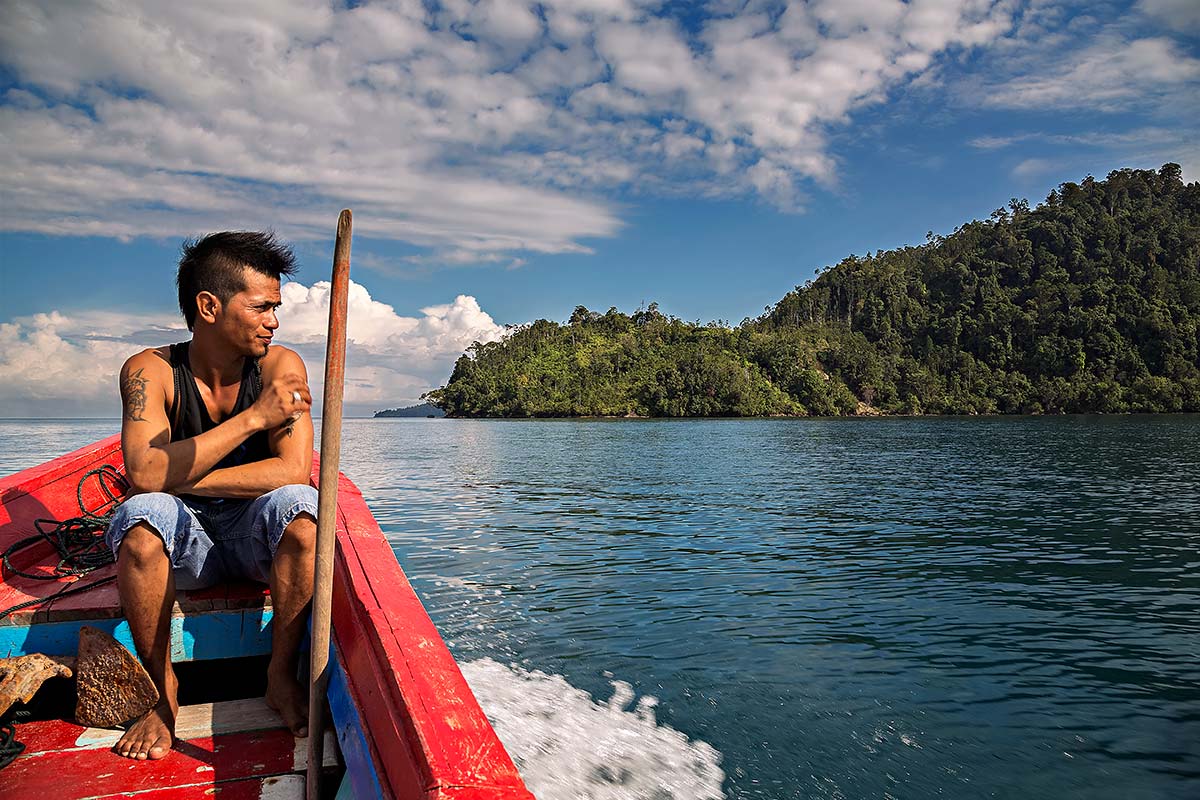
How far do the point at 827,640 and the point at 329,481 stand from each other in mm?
5816

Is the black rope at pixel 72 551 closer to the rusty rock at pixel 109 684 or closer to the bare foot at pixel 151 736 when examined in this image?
the rusty rock at pixel 109 684

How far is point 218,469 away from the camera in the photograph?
281 cm

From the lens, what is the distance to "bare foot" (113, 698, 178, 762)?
243 cm

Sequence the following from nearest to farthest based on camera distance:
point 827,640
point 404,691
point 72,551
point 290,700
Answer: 1. point 404,691
2. point 290,700
3. point 72,551
4. point 827,640

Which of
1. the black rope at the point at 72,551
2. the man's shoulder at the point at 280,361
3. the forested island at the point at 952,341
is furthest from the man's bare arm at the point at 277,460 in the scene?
the forested island at the point at 952,341

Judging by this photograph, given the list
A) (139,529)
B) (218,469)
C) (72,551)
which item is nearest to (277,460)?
(218,469)

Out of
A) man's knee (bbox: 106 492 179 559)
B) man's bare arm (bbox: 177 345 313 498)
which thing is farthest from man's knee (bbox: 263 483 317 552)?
man's knee (bbox: 106 492 179 559)

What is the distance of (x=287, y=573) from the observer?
101 inches

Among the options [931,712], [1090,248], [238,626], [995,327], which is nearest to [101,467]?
[238,626]

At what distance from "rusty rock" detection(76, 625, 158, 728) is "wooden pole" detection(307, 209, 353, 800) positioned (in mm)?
770

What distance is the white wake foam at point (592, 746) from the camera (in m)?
4.21

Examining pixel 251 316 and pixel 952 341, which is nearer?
pixel 251 316

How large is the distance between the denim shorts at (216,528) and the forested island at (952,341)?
9939 centimetres

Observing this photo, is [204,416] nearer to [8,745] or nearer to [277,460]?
[277,460]
